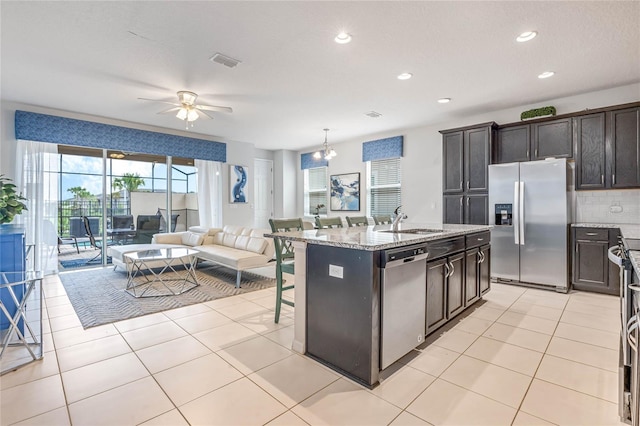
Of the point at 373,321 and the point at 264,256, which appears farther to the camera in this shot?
the point at 264,256

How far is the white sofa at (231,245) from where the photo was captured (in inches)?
172

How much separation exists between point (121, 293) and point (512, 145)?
5.95m

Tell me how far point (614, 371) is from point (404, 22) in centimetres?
306

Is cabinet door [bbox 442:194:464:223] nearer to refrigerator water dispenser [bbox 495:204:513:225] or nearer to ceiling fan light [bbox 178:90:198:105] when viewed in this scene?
refrigerator water dispenser [bbox 495:204:513:225]

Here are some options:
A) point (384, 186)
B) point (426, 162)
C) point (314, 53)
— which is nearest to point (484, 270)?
point (426, 162)

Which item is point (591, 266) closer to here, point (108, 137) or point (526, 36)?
point (526, 36)

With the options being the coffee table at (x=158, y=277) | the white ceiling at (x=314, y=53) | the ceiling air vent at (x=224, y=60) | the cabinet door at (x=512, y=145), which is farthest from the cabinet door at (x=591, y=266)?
the coffee table at (x=158, y=277)

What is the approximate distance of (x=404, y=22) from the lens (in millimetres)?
2609

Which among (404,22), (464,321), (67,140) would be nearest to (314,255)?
(464,321)

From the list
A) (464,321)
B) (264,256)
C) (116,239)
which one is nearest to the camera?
(464,321)

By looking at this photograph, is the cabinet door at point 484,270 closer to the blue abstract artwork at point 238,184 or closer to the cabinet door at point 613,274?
the cabinet door at point 613,274

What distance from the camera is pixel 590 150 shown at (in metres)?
4.04

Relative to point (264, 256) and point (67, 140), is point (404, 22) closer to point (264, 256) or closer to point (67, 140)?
point (264, 256)

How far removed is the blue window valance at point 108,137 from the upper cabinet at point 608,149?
661cm
